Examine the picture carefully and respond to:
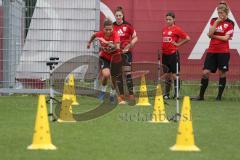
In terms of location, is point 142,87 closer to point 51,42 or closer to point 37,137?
point 51,42

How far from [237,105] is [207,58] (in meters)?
1.34

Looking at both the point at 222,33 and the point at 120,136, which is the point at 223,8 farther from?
the point at 120,136

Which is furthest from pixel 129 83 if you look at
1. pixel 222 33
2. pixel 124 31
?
pixel 222 33

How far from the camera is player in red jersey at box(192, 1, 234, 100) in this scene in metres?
13.8

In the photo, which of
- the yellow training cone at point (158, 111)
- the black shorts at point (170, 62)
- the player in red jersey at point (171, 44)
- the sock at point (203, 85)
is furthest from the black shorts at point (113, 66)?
the yellow training cone at point (158, 111)

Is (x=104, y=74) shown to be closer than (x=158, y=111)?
No

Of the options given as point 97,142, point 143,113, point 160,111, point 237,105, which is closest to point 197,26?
point 237,105

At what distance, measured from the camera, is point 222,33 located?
1393 cm

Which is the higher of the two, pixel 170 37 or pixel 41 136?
pixel 170 37

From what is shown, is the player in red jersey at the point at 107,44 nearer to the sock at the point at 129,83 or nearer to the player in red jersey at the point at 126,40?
the sock at the point at 129,83

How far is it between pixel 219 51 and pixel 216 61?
233mm

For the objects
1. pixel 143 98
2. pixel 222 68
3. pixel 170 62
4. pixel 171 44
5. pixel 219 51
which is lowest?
pixel 143 98

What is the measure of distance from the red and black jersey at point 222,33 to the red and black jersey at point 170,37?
0.63 m

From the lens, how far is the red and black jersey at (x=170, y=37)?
14188 millimetres
